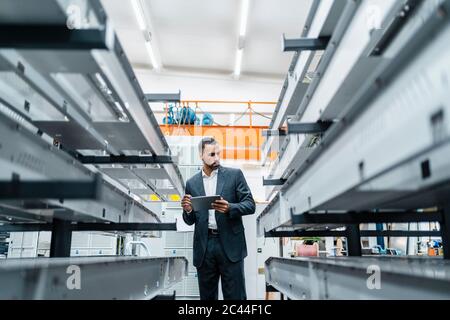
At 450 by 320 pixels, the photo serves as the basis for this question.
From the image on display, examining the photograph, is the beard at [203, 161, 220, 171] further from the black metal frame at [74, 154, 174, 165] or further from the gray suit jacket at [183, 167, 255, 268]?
the black metal frame at [74, 154, 174, 165]

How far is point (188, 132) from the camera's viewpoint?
253 inches

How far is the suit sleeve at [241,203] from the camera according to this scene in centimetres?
211

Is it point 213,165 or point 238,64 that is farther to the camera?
point 238,64

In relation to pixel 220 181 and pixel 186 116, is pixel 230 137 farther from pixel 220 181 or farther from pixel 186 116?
pixel 220 181

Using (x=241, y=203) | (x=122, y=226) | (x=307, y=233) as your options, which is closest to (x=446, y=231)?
(x=307, y=233)

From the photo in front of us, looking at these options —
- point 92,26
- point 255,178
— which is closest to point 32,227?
point 92,26

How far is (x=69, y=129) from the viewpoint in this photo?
60.1 inches

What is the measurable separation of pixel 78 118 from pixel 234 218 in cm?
108

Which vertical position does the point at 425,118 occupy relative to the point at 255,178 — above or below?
below

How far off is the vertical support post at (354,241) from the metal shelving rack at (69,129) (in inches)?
48.3

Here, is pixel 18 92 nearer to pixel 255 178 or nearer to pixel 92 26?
pixel 92 26

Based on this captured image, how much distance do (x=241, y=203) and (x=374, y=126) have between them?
140 centimetres

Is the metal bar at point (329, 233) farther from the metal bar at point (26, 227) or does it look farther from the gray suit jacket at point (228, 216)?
the metal bar at point (26, 227)

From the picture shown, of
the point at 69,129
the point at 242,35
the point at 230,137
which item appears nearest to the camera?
the point at 69,129
